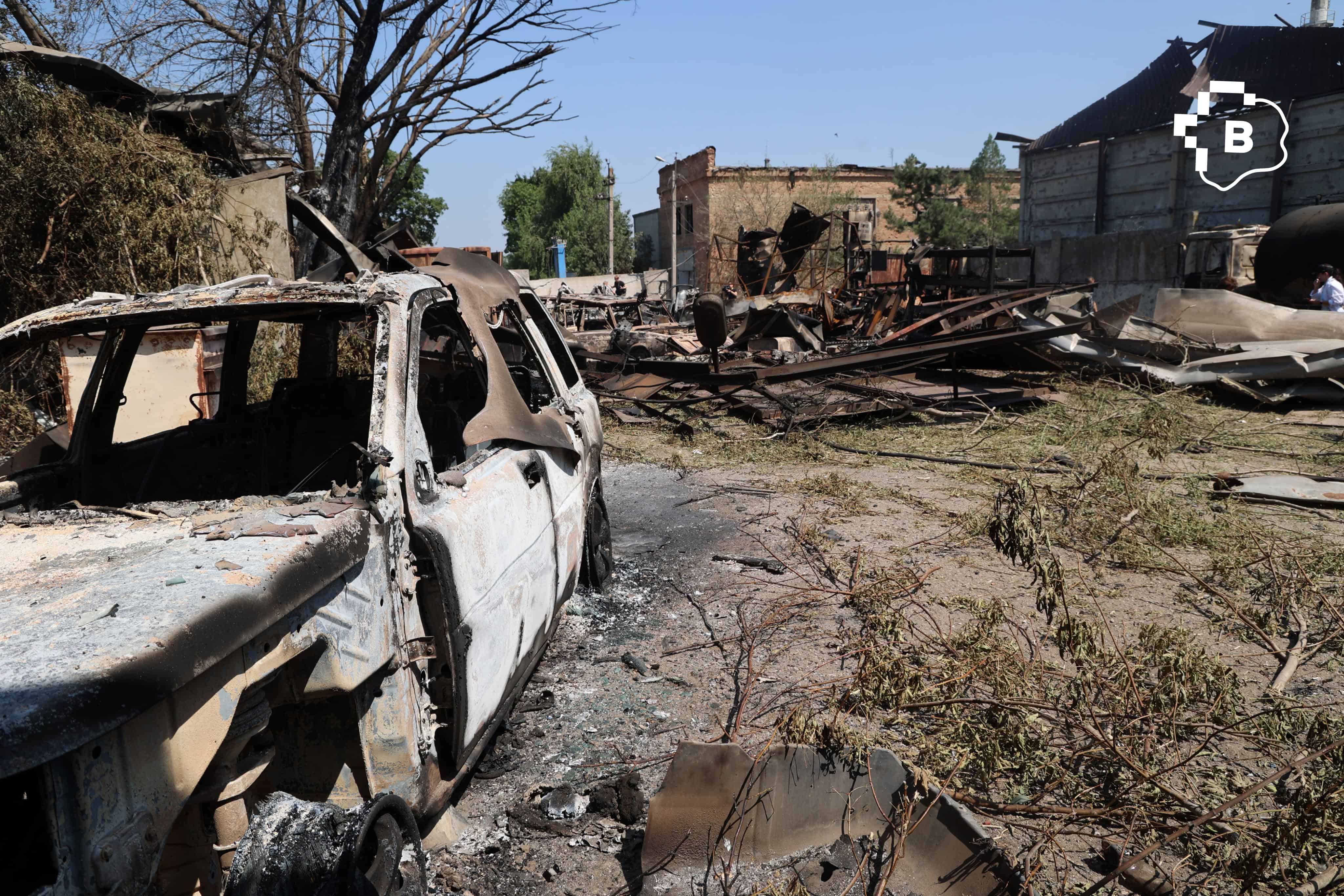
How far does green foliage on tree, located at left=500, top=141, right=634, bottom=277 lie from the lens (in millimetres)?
53688

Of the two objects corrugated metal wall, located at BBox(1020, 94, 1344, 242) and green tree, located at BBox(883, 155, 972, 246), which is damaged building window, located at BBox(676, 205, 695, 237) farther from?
corrugated metal wall, located at BBox(1020, 94, 1344, 242)

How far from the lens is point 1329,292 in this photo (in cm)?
1190

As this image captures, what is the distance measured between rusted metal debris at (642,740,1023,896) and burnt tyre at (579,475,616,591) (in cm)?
212

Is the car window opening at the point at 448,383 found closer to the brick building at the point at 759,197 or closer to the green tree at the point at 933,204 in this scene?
the brick building at the point at 759,197

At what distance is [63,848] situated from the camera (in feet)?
4.63

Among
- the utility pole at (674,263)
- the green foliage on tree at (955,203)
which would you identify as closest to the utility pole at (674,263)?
the utility pole at (674,263)

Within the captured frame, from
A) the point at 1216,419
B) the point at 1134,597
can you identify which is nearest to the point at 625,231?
the point at 1216,419

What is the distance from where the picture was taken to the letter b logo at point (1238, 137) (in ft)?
63.0

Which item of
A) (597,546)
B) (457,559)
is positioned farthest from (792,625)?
(457,559)

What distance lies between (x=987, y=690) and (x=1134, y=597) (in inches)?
66.5

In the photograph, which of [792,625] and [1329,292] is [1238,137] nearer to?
[1329,292]

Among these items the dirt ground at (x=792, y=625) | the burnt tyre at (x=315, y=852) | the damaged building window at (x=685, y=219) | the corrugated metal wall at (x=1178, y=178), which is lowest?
the dirt ground at (x=792, y=625)

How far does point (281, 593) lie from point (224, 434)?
2446 mm

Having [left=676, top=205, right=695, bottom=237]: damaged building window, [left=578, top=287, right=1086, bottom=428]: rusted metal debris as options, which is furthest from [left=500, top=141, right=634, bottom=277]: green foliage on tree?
[left=578, top=287, right=1086, bottom=428]: rusted metal debris
